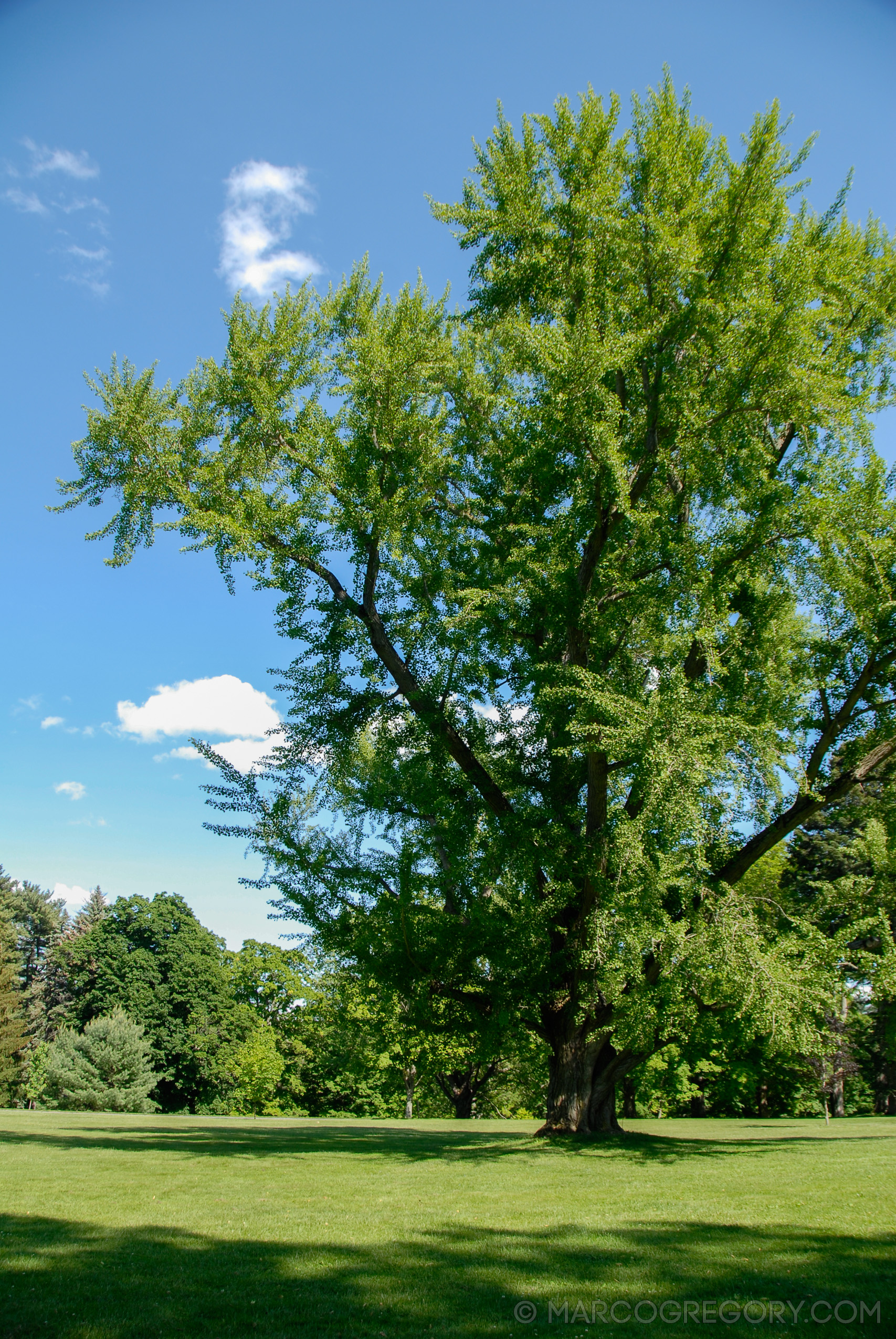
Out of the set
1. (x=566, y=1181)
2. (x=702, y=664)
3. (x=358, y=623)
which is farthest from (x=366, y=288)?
(x=566, y=1181)

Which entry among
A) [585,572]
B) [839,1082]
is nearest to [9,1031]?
[839,1082]

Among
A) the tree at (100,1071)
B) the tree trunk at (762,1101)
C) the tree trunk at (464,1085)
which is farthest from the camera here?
the tree trunk at (762,1101)

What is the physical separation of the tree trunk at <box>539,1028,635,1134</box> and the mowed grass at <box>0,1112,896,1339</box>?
2985 mm

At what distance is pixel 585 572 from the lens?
530 inches

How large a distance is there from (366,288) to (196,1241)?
15.9 meters

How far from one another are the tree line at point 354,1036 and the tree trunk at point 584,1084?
1.16 m

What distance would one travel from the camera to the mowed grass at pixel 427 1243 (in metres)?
4.09

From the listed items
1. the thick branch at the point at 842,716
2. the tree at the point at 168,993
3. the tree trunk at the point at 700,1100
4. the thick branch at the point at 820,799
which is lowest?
the tree trunk at the point at 700,1100

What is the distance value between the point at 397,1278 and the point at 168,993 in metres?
50.0

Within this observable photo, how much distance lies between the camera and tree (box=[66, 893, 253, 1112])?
156 feet

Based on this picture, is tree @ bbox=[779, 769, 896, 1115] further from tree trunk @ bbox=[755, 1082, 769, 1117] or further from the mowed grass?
tree trunk @ bbox=[755, 1082, 769, 1117]

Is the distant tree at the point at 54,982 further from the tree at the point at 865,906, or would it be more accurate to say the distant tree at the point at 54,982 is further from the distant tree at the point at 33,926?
the tree at the point at 865,906

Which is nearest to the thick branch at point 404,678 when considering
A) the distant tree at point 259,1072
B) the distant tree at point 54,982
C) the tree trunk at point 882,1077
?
the tree trunk at point 882,1077

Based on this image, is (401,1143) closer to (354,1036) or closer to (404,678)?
(354,1036)
